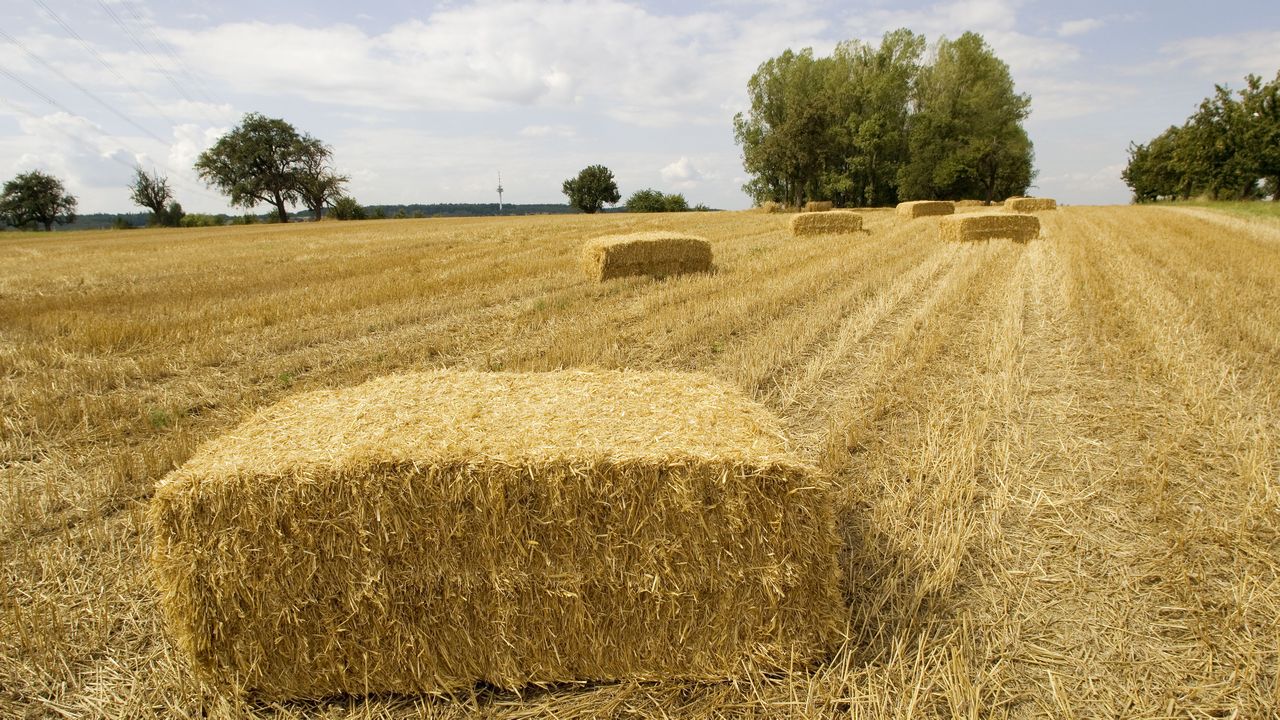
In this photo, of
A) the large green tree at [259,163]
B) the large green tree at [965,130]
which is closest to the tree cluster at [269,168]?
the large green tree at [259,163]

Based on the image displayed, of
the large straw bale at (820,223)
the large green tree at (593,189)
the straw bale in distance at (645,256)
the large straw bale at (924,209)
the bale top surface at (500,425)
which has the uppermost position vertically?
the large green tree at (593,189)

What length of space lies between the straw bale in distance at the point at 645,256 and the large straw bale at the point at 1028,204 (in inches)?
1041

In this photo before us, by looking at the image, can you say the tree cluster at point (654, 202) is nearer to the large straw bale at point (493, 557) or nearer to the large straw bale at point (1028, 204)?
the large straw bale at point (1028, 204)

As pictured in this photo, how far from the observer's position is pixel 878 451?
4.28 m

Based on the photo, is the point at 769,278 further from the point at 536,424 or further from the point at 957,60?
the point at 957,60

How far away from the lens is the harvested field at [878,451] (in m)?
2.52

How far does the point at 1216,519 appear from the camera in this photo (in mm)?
3410

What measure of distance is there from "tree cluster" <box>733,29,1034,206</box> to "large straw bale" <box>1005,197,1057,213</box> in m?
12.1

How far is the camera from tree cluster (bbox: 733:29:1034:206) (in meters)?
48.7

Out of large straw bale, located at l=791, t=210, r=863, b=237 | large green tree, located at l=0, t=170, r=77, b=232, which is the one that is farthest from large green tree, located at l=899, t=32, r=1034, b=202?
large green tree, located at l=0, t=170, r=77, b=232

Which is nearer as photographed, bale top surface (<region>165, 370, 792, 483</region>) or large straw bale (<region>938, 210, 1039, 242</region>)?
bale top surface (<region>165, 370, 792, 483</region>)

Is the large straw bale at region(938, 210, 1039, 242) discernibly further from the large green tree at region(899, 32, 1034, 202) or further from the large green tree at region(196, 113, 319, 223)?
the large green tree at region(196, 113, 319, 223)

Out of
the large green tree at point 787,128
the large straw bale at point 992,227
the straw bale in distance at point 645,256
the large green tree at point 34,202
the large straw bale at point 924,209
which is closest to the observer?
the straw bale in distance at point 645,256

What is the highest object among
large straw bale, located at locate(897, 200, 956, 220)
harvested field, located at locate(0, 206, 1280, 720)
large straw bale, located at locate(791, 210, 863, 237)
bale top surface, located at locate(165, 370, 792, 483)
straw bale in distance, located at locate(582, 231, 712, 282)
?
large straw bale, located at locate(897, 200, 956, 220)
